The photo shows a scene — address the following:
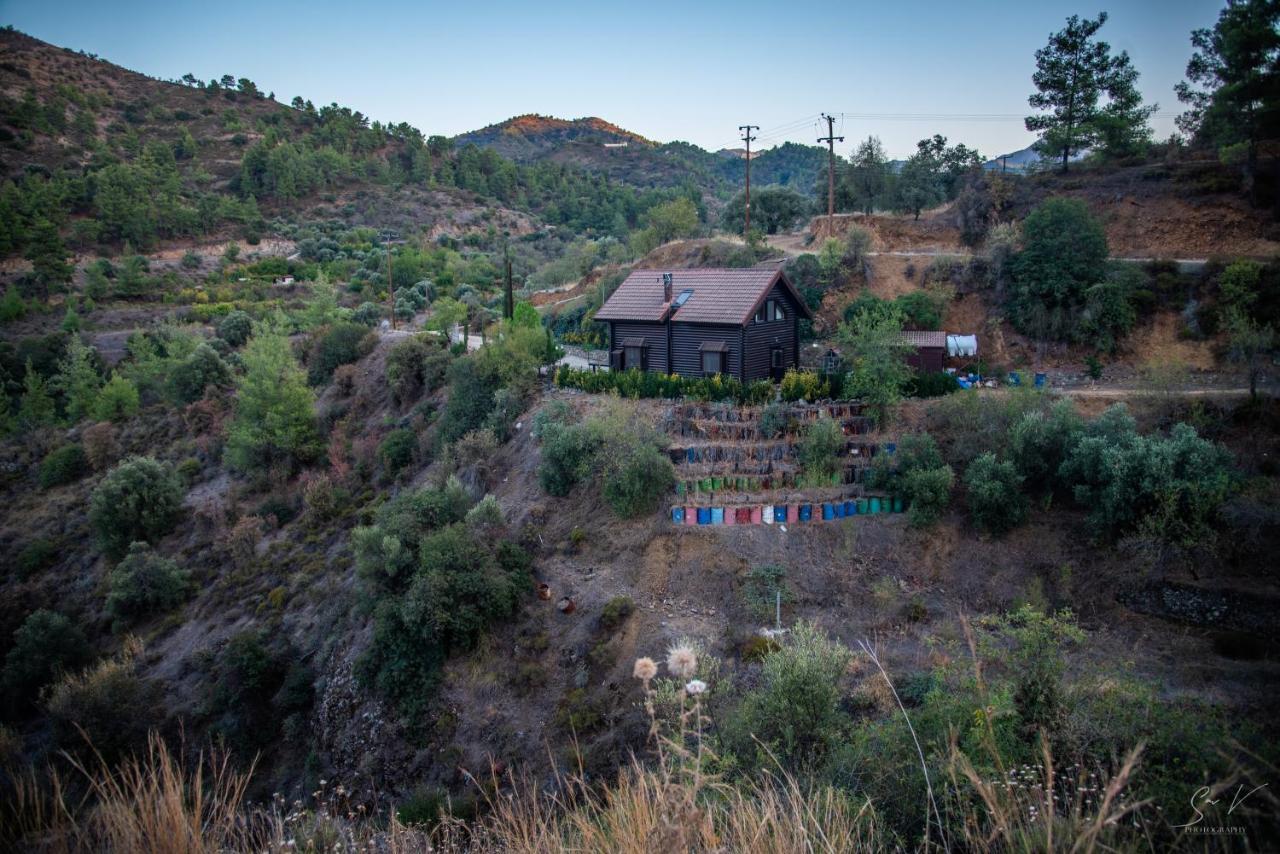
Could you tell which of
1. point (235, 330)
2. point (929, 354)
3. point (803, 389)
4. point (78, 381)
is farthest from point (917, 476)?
point (78, 381)

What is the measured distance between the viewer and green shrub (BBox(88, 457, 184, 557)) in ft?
88.6

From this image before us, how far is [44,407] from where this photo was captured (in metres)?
40.9

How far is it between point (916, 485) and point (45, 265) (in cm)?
6484

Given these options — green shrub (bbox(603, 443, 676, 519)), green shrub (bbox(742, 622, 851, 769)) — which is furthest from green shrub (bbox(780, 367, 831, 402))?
green shrub (bbox(742, 622, 851, 769))

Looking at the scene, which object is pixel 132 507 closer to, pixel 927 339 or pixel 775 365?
pixel 775 365

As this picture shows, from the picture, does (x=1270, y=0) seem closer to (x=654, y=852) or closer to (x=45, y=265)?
(x=654, y=852)

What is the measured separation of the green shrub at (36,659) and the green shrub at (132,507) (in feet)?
21.2

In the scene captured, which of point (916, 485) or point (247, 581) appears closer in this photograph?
point (916, 485)

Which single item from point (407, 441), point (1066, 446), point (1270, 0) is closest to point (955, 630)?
point (1066, 446)

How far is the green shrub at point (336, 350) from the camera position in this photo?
36625 mm

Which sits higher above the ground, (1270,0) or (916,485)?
(1270,0)

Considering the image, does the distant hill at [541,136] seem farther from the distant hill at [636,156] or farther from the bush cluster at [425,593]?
the bush cluster at [425,593]

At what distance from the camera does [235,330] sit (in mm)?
42844

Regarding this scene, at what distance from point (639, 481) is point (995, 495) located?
9026mm
